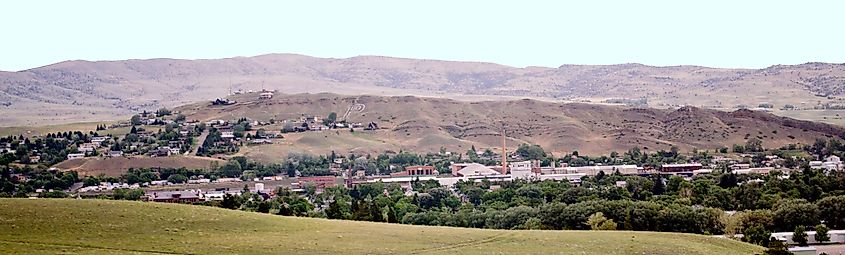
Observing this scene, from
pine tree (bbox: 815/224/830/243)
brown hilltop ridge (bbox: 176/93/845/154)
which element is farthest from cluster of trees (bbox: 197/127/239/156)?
pine tree (bbox: 815/224/830/243)

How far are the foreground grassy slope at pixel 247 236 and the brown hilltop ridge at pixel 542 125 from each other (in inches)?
3983

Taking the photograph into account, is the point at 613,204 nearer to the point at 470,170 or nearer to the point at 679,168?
the point at 679,168

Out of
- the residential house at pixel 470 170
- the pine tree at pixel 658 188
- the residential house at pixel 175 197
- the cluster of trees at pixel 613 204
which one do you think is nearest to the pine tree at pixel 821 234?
the cluster of trees at pixel 613 204

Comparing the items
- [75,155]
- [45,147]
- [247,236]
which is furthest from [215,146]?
[247,236]

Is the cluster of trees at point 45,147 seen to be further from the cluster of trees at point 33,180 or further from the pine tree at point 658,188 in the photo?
the pine tree at point 658,188

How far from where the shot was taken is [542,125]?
181 m

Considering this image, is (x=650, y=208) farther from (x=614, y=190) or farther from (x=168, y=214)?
(x=168, y=214)

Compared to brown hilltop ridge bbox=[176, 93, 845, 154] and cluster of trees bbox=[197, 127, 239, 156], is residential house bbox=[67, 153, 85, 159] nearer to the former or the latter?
cluster of trees bbox=[197, 127, 239, 156]

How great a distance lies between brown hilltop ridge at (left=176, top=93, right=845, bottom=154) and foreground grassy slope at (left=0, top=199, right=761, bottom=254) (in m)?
101

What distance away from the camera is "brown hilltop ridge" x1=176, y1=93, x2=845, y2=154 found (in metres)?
162

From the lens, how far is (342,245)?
45.1 metres

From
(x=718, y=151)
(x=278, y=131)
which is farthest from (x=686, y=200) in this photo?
(x=278, y=131)

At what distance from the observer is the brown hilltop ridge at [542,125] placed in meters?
162

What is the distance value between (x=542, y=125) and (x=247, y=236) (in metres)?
138
